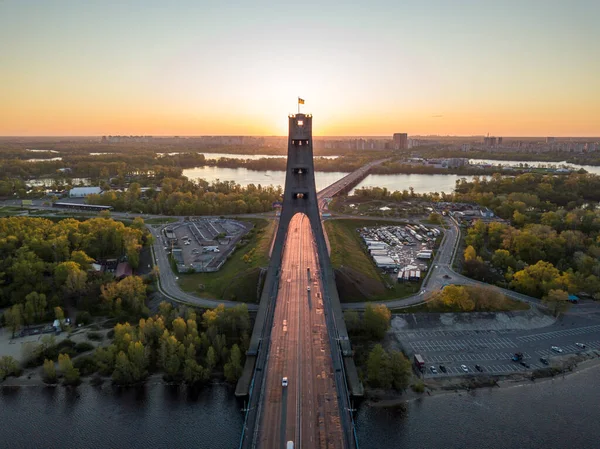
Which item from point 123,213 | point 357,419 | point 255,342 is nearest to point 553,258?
point 357,419

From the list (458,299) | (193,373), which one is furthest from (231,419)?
(458,299)

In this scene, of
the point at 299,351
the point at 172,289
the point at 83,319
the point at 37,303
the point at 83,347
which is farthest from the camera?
the point at 172,289

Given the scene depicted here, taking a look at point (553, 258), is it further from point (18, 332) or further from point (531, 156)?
point (531, 156)

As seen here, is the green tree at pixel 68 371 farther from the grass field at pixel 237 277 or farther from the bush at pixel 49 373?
the grass field at pixel 237 277

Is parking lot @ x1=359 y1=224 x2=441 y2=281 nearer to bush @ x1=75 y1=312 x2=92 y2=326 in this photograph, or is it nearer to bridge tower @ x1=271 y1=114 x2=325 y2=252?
bridge tower @ x1=271 y1=114 x2=325 y2=252

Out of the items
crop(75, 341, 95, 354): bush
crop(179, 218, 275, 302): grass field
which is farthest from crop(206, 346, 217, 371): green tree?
crop(75, 341, 95, 354): bush

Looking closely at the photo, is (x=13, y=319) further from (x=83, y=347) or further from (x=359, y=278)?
(x=359, y=278)
